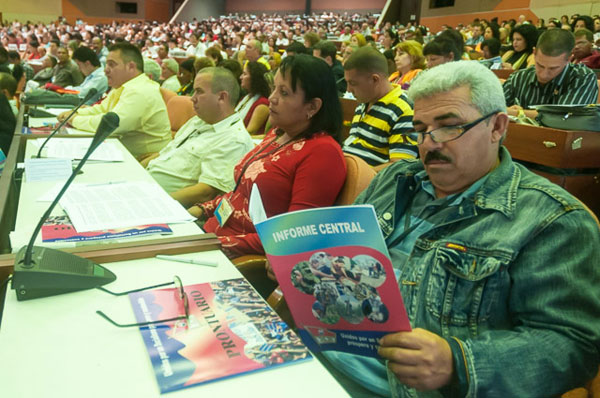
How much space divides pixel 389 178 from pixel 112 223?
0.84 m

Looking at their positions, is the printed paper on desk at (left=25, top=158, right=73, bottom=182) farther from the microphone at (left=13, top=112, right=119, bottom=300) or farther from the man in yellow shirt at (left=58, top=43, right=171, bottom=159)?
the man in yellow shirt at (left=58, top=43, right=171, bottom=159)

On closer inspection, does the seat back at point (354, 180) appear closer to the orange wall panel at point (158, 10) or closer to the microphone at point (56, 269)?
the microphone at point (56, 269)

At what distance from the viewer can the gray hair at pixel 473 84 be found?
3.68 feet

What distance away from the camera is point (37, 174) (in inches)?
77.2

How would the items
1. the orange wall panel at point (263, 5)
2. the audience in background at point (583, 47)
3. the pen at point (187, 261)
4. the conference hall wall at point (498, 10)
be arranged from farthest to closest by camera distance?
the orange wall panel at point (263, 5), the conference hall wall at point (498, 10), the audience in background at point (583, 47), the pen at point (187, 261)

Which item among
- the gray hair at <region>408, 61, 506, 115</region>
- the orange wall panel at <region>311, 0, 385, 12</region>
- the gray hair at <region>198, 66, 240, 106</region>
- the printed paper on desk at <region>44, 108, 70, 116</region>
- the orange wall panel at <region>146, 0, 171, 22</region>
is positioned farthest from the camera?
the orange wall panel at <region>146, 0, 171, 22</region>

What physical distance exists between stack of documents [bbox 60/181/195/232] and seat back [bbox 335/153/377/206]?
54 centimetres

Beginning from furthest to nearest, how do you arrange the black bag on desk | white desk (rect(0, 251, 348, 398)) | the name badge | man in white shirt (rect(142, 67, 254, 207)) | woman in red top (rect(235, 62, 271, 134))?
woman in red top (rect(235, 62, 271, 134)), the black bag on desk, man in white shirt (rect(142, 67, 254, 207)), the name badge, white desk (rect(0, 251, 348, 398))

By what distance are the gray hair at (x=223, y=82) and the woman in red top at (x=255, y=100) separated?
1.51m

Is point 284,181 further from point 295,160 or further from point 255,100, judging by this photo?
point 255,100

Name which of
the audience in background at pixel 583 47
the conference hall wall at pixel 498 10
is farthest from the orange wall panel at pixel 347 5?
the audience in background at pixel 583 47

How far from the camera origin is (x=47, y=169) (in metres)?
2.00

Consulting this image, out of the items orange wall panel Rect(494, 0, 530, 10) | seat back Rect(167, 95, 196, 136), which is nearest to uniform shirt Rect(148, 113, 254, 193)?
seat back Rect(167, 95, 196, 136)

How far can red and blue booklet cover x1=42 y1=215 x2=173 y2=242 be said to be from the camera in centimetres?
132
